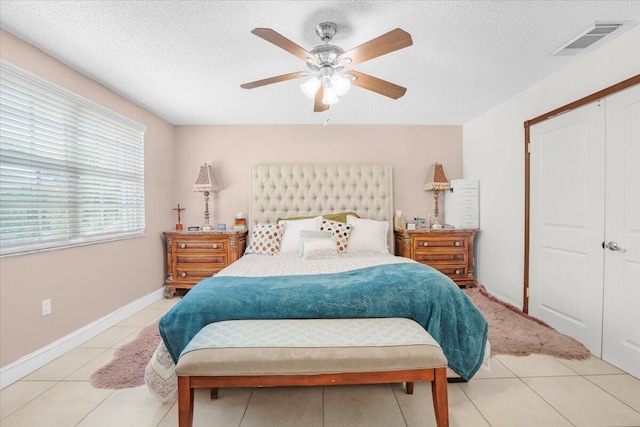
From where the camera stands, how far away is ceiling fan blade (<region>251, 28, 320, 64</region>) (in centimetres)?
164

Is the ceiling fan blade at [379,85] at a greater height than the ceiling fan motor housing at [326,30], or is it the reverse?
the ceiling fan motor housing at [326,30]

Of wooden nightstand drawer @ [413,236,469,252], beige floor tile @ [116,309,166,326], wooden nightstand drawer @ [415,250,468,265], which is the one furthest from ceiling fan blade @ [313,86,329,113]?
beige floor tile @ [116,309,166,326]

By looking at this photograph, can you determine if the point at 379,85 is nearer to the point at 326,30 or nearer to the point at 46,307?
the point at 326,30

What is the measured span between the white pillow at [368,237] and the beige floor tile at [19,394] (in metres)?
2.79

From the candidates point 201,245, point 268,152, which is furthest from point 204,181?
point 268,152

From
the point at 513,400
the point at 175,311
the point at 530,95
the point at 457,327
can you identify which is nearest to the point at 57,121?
the point at 175,311

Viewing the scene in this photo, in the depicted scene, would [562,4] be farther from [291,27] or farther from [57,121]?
[57,121]

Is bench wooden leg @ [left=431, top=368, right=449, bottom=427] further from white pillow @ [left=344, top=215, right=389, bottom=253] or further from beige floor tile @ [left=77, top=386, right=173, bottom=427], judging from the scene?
white pillow @ [left=344, top=215, right=389, bottom=253]

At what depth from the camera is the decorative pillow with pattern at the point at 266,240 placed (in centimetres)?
358

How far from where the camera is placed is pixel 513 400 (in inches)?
72.4

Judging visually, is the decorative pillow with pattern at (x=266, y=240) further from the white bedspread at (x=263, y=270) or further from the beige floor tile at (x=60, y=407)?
the beige floor tile at (x=60, y=407)

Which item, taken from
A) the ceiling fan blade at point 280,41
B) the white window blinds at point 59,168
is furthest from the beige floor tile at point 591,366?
the white window blinds at point 59,168

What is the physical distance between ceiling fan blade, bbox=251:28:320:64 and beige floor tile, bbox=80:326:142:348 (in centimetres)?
279

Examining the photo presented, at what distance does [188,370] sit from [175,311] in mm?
506
